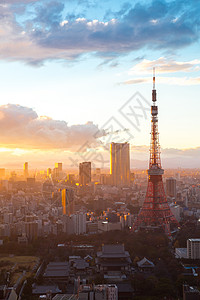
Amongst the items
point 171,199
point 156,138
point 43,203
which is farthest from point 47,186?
point 156,138

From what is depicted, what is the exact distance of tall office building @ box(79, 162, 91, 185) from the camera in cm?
3272

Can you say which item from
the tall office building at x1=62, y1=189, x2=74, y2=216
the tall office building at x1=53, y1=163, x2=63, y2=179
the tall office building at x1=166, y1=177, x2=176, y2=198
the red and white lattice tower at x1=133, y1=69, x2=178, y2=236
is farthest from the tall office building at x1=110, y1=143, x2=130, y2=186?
the red and white lattice tower at x1=133, y1=69, x2=178, y2=236

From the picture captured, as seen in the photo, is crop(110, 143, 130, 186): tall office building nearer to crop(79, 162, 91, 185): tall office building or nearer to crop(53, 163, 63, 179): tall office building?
crop(79, 162, 91, 185): tall office building

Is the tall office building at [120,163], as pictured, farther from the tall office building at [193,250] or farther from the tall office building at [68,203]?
the tall office building at [193,250]

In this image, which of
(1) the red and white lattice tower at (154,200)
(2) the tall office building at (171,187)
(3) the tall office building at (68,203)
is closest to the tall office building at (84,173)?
(2) the tall office building at (171,187)

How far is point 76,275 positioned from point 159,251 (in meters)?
2.98

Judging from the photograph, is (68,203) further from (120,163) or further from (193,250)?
(120,163)

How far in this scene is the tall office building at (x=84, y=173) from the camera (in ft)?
107

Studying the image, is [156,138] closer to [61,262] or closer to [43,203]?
[61,262]

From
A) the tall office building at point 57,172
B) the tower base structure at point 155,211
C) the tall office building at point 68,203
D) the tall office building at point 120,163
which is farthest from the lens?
the tall office building at point 120,163

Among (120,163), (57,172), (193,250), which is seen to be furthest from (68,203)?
(120,163)

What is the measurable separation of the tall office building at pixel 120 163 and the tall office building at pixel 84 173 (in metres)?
4.40

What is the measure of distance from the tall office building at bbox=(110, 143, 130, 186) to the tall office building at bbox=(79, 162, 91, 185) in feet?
14.4

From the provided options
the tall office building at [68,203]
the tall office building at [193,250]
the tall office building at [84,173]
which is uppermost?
the tall office building at [84,173]
